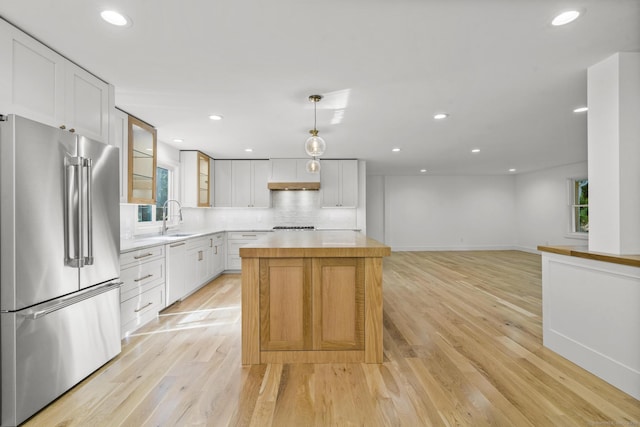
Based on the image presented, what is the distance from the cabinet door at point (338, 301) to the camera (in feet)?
8.11

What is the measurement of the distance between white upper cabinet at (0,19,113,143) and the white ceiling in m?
0.09

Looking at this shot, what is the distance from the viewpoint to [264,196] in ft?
21.6

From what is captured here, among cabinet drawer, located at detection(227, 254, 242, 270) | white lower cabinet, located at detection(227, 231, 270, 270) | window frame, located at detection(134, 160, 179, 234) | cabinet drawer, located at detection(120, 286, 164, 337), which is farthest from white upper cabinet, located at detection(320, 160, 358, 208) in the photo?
cabinet drawer, located at detection(120, 286, 164, 337)

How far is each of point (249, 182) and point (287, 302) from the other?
4513mm

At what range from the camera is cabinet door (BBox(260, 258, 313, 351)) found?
2.47m

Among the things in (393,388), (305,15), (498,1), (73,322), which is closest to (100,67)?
(305,15)

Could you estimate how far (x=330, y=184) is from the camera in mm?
6621

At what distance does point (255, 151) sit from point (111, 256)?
12.3ft

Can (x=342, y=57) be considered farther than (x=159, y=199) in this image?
No

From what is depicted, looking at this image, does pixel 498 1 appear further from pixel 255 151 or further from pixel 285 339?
pixel 255 151

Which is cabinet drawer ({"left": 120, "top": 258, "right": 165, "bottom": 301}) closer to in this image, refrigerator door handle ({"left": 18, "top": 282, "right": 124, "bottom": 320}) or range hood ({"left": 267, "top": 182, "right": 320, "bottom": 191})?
refrigerator door handle ({"left": 18, "top": 282, "right": 124, "bottom": 320})

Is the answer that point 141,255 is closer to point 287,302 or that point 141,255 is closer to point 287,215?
point 287,302

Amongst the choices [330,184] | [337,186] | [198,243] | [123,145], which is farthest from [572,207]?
[123,145]

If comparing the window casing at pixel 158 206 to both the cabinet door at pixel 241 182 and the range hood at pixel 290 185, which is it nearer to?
the cabinet door at pixel 241 182
